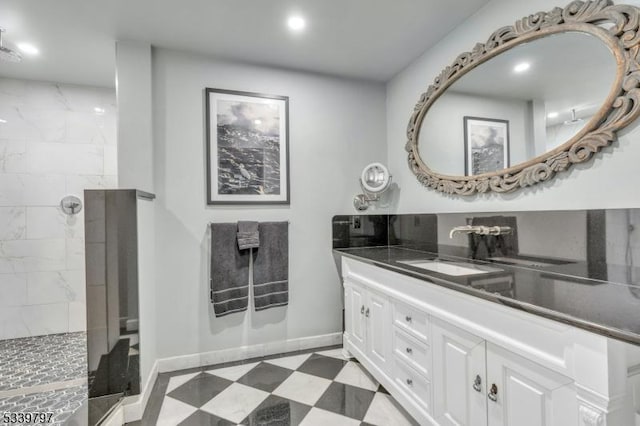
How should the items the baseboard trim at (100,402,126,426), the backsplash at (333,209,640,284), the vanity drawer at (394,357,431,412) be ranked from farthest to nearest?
the baseboard trim at (100,402,126,426) → the vanity drawer at (394,357,431,412) → the backsplash at (333,209,640,284)

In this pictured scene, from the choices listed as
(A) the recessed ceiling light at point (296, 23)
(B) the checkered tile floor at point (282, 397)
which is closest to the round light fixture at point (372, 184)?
(A) the recessed ceiling light at point (296, 23)

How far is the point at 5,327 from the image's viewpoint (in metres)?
2.55

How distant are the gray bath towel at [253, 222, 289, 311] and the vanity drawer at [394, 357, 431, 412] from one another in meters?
1.07

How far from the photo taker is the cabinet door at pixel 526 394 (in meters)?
0.85

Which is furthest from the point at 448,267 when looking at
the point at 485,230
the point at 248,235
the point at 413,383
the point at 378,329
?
the point at 248,235

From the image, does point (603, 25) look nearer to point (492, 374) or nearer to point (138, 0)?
point (492, 374)

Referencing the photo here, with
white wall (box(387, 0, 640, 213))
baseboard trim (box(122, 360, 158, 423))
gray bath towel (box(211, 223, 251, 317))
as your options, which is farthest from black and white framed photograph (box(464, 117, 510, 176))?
baseboard trim (box(122, 360, 158, 423))

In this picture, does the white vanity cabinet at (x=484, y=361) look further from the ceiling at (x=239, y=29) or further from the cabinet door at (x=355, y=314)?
the ceiling at (x=239, y=29)

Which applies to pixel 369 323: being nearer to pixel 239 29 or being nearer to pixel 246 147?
pixel 246 147

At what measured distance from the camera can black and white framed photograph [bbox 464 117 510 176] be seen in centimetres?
170

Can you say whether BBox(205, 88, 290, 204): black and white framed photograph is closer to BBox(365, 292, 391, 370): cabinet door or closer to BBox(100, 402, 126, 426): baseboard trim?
BBox(365, 292, 391, 370): cabinet door

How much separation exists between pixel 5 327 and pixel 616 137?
4.35 metres

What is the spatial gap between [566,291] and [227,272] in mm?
1990

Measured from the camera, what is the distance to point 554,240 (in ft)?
4.66
